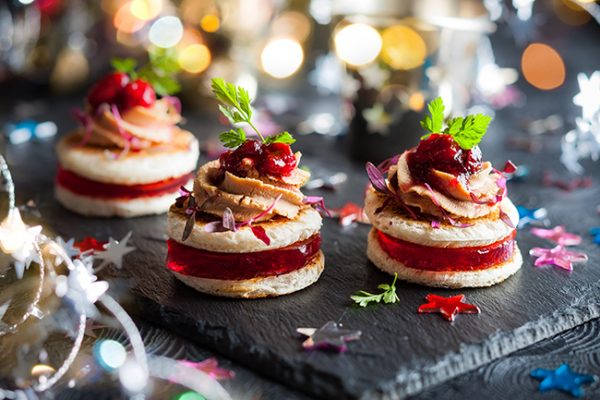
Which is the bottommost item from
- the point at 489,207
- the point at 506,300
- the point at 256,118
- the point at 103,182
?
the point at 256,118

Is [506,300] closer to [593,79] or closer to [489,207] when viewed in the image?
[489,207]

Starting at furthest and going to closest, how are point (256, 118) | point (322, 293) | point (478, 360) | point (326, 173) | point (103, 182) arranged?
point (256, 118), point (326, 173), point (103, 182), point (322, 293), point (478, 360)

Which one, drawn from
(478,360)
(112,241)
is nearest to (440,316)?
(478,360)

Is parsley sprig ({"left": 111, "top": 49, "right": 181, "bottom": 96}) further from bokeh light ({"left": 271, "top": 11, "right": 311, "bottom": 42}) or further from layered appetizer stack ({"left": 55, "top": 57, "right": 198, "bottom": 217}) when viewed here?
bokeh light ({"left": 271, "top": 11, "right": 311, "bottom": 42})

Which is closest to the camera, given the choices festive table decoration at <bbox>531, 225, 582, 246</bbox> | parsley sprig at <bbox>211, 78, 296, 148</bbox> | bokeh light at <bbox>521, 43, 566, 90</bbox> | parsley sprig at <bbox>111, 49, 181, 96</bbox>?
parsley sprig at <bbox>211, 78, 296, 148</bbox>

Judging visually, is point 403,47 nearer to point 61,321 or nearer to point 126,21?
point 61,321

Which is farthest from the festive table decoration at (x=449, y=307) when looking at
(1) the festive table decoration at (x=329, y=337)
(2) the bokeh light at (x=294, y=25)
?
(2) the bokeh light at (x=294, y=25)

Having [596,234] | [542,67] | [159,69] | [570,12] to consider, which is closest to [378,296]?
[596,234]

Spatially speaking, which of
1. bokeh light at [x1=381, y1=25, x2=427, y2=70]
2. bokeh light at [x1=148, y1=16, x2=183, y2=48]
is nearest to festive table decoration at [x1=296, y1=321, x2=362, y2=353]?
bokeh light at [x1=381, y1=25, x2=427, y2=70]
